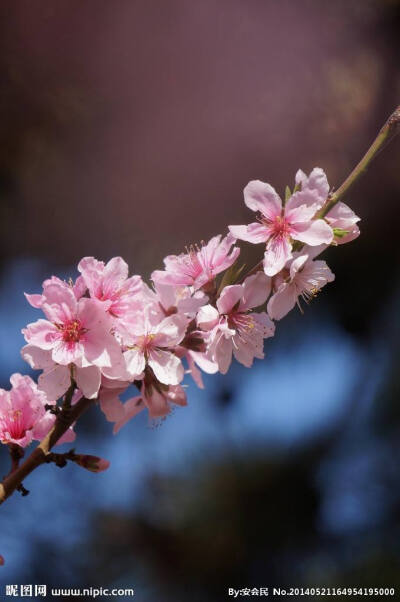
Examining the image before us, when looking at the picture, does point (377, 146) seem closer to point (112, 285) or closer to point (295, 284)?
point (295, 284)

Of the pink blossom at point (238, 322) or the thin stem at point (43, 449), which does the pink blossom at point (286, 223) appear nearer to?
the pink blossom at point (238, 322)

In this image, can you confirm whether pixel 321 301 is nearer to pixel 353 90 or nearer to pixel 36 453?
pixel 353 90

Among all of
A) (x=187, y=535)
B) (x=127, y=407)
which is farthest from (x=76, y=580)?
(x=127, y=407)

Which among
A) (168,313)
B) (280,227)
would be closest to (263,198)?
(280,227)

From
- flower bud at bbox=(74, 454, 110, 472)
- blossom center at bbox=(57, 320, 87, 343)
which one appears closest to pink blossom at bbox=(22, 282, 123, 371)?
blossom center at bbox=(57, 320, 87, 343)

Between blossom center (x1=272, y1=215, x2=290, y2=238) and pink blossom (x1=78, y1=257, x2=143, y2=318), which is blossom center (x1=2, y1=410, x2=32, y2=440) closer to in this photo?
pink blossom (x1=78, y1=257, x2=143, y2=318)

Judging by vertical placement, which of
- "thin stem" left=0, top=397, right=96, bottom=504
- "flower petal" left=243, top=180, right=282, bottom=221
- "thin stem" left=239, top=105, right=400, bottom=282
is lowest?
"thin stem" left=0, top=397, right=96, bottom=504
